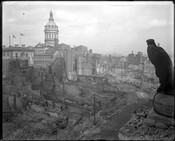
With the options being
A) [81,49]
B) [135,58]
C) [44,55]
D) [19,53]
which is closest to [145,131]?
[135,58]

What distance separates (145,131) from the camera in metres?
3.02

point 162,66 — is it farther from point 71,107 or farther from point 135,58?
point 71,107

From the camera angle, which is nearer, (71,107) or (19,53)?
(71,107)

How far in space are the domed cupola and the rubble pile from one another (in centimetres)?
223

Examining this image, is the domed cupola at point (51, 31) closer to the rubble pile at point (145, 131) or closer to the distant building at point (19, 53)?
the distant building at point (19, 53)

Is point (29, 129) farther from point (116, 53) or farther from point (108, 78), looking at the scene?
point (116, 53)

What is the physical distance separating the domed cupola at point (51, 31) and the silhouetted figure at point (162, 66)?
6.13 ft

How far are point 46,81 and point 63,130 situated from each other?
114 centimetres

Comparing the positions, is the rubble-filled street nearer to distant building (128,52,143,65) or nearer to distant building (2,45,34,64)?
distant building (128,52,143,65)

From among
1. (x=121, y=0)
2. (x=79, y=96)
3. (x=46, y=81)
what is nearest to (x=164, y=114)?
(x=79, y=96)

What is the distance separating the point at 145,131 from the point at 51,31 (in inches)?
102

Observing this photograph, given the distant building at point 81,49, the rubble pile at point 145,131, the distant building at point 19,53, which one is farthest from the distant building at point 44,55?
the rubble pile at point 145,131

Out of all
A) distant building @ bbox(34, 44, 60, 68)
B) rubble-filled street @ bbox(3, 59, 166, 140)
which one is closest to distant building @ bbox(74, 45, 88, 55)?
distant building @ bbox(34, 44, 60, 68)

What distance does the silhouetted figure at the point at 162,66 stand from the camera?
301 centimetres
